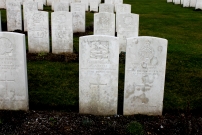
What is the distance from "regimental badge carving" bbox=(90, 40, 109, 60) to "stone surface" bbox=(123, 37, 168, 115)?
0.42 metres

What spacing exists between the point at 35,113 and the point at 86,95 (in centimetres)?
109

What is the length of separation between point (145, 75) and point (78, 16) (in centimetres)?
907

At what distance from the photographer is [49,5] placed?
77.5 ft

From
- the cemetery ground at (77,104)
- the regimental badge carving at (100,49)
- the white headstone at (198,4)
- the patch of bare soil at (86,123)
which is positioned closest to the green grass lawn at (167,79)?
the cemetery ground at (77,104)

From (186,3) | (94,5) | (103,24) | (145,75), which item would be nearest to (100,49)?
(145,75)

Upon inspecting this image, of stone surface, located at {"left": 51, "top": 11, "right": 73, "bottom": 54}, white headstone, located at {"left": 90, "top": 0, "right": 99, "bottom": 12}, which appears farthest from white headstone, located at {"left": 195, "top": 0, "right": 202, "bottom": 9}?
stone surface, located at {"left": 51, "top": 11, "right": 73, "bottom": 54}

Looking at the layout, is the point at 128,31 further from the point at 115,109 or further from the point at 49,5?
Answer: the point at 49,5

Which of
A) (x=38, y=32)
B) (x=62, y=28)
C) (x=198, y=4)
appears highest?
(x=198, y=4)

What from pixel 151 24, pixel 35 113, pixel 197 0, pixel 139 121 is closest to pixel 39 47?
pixel 35 113

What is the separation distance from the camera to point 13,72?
6184mm

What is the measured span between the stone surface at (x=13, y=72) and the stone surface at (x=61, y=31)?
4.44 m

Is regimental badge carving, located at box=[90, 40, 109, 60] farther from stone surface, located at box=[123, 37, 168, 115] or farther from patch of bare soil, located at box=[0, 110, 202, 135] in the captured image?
patch of bare soil, located at box=[0, 110, 202, 135]

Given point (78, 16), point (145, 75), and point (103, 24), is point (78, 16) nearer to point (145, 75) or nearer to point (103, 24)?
point (103, 24)

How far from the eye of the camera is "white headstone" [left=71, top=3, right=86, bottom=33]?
14.5 m
